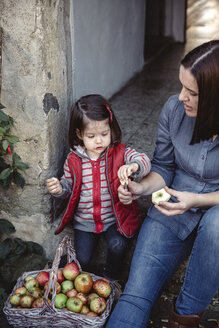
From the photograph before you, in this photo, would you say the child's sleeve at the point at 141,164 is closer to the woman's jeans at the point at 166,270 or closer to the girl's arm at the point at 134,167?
the girl's arm at the point at 134,167

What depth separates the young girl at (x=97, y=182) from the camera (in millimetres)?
2180

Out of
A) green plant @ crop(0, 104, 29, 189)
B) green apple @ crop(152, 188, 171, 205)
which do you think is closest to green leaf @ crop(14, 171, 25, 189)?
green plant @ crop(0, 104, 29, 189)

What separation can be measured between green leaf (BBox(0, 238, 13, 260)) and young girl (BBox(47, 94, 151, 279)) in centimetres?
35

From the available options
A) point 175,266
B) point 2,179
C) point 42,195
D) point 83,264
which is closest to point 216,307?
point 175,266

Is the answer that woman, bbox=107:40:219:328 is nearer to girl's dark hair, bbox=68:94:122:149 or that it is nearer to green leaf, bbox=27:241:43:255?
girl's dark hair, bbox=68:94:122:149

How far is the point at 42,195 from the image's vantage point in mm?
2373

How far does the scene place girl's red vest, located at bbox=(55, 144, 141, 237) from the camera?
2.25 metres

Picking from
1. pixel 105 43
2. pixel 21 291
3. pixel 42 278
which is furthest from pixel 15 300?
pixel 105 43

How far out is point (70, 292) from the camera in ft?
6.86

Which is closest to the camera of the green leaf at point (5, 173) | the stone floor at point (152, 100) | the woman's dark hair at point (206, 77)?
the woman's dark hair at point (206, 77)

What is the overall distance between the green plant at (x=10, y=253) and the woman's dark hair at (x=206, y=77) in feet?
4.41

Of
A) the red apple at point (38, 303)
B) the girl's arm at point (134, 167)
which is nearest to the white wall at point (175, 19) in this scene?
the girl's arm at point (134, 167)

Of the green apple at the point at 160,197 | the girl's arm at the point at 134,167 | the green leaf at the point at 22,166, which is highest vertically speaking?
the girl's arm at the point at 134,167

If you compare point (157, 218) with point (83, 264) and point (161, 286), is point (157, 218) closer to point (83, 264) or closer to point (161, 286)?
point (161, 286)
